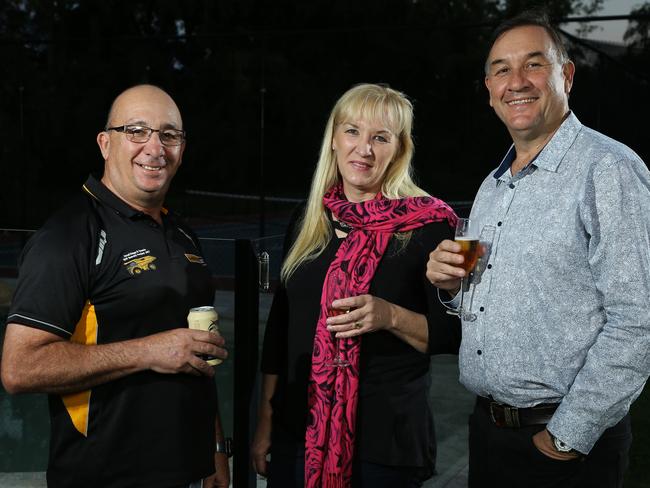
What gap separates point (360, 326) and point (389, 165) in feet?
1.95

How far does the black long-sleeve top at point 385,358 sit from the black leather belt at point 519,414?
11.1 inches

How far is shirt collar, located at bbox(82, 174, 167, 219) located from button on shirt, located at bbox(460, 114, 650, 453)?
97cm

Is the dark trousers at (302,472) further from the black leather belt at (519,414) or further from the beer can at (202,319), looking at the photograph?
the beer can at (202,319)

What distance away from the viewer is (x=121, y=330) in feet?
6.54

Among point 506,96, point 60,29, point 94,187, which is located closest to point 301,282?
point 94,187

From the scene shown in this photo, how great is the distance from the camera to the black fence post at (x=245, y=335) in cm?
202

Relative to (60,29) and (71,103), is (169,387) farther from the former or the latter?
(60,29)

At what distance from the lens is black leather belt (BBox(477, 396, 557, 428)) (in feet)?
6.43

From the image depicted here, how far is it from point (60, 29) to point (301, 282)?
22146 millimetres

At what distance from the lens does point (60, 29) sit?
22109 millimetres

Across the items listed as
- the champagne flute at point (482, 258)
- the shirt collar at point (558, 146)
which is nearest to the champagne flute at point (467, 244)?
the champagne flute at point (482, 258)

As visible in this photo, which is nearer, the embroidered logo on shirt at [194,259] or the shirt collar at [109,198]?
the shirt collar at [109,198]

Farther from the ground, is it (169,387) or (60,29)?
(60,29)

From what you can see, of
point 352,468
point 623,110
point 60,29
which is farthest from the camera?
point 60,29
